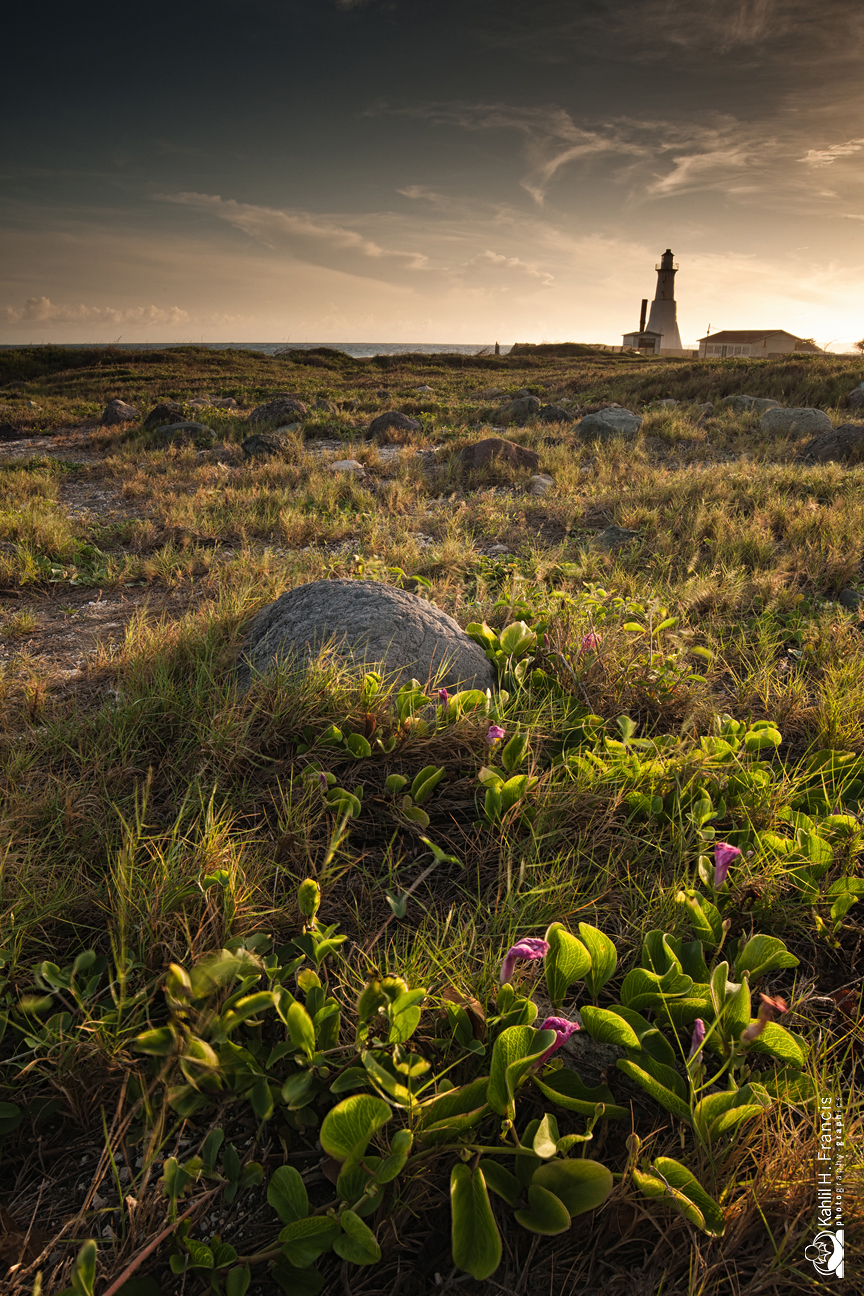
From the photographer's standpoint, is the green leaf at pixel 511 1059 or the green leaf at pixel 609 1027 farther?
the green leaf at pixel 609 1027

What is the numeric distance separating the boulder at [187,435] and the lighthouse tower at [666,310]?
64.9 metres

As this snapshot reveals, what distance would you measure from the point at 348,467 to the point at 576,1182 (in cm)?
903

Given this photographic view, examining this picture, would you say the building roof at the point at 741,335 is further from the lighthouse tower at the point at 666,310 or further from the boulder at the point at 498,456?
the boulder at the point at 498,456

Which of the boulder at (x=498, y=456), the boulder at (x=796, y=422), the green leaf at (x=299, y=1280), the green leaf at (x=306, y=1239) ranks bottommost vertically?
the green leaf at (x=299, y=1280)

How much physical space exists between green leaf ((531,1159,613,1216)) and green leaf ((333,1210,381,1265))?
266 mm

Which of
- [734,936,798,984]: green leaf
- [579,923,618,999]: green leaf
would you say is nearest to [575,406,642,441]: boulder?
[734,936,798,984]: green leaf

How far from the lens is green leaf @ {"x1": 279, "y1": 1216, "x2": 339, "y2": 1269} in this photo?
94 centimetres

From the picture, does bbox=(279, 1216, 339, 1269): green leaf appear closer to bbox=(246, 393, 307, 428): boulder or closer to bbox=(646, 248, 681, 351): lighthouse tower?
bbox=(246, 393, 307, 428): boulder

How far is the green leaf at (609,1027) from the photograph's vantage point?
1.15 metres

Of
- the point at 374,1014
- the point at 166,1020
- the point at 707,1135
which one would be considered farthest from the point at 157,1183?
the point at 707,1135

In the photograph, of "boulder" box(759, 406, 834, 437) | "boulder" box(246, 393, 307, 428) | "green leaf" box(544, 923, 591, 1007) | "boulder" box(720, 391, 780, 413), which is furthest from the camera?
"boulder" box(246, 393, 307, 428)

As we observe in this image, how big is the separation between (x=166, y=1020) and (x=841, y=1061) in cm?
139

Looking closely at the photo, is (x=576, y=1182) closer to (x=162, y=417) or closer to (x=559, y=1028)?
(x=559, y=1028)

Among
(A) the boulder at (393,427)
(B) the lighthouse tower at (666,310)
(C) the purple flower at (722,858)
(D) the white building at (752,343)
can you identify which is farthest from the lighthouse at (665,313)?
(C) the purple flower at (722,858)
